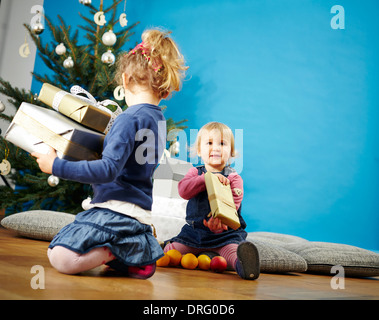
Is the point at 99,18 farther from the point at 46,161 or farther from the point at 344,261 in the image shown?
the point at 344,261

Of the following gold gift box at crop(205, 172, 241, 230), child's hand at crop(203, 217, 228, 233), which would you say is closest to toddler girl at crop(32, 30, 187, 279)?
gold gift box at crop(205, 172, 241, 230)

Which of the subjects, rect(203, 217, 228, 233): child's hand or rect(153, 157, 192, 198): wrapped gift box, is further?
rect(153, 157, 192, 198): wrapped gift box

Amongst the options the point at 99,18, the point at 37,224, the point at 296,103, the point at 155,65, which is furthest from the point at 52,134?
the point at 296,103

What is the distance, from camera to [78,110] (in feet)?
3.05

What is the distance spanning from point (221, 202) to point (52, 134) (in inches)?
22.8

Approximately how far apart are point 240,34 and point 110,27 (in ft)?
3.52

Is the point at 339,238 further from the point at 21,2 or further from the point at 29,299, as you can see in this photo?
the point at 21,2

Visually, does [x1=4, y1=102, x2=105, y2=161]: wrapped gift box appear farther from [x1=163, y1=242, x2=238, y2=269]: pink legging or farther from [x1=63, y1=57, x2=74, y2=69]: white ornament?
[x1=63, y1=57, x2=74, y2=69]: white ornament

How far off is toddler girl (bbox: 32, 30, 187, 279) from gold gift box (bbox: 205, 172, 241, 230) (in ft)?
0.93

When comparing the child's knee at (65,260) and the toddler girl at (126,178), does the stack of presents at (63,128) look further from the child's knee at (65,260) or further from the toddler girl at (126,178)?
the child's knee at (65,260)

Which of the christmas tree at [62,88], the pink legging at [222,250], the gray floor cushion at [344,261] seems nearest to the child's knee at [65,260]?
the pink legging at [222,250]

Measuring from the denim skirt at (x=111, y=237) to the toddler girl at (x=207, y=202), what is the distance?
0.48 metres

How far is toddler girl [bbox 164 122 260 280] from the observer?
4.59ft
